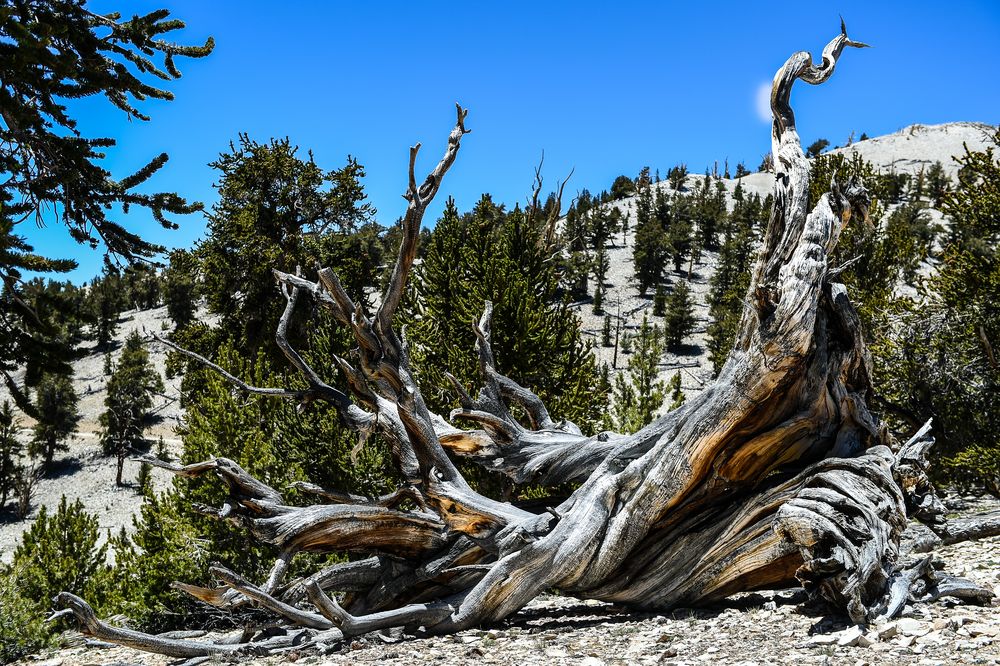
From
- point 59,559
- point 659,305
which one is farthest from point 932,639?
point 659,305

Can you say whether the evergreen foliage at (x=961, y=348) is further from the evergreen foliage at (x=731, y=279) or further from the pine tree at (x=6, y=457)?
the pine tree at (x=6, y=457)

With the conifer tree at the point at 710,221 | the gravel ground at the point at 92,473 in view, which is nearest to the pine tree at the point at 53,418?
the gravel ground at the point at 92,473

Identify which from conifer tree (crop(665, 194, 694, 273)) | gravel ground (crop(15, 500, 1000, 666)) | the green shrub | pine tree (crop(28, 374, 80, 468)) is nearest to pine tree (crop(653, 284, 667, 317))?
conifer tree (crop(665, 194, 694, 273))

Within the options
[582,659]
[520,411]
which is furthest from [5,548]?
[582,659]

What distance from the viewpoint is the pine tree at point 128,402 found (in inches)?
1651

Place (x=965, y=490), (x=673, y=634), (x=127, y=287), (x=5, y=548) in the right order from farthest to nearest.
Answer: (x=127, y=287) → (x=5, y=548) → (x=965, y=490) → (x=673, y=634)

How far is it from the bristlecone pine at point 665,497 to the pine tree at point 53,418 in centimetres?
4119

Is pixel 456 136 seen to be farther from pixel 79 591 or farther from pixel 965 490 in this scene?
pixel 79 591

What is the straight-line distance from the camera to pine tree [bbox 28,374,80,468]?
137 feet

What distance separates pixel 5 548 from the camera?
30.6 meters

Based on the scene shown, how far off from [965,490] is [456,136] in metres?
12.1

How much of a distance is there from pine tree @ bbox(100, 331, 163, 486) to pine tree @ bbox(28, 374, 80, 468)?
2.23 metres

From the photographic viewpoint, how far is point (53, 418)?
42844mm

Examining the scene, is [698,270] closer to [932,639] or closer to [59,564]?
[59,564]
